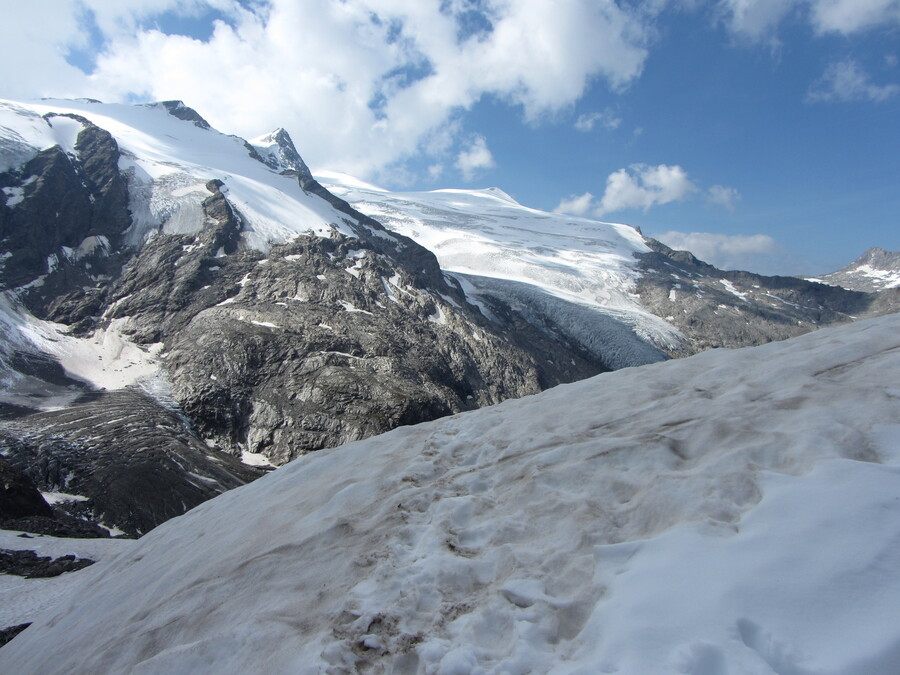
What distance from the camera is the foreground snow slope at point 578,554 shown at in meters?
2.96

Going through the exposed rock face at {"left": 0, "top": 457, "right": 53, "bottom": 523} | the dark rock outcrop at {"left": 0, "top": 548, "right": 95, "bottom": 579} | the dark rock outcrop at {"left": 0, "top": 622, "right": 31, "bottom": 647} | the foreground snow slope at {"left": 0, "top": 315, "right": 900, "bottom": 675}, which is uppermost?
the foreground snow slope at {"left": 0, "top": 315, "right": 900, "bottom": 675}

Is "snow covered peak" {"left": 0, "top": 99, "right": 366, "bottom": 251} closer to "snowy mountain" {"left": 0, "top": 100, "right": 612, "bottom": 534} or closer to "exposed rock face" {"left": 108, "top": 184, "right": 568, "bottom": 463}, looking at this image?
"snowy mountain" {"left": 0, "top": 100, "right": 612, "bottom": 534}

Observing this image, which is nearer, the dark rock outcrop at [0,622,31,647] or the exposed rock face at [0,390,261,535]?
the dark rock outcrop at [0,622,31,647]

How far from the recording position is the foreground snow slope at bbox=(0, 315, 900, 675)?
2965mm

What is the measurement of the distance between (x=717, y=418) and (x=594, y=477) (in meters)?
1.58

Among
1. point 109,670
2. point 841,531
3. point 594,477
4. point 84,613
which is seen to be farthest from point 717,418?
point 84,613

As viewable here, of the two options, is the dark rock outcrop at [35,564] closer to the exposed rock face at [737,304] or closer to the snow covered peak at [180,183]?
the snow covered peak at [180,183]

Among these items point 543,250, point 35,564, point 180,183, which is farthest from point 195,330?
point 543,250

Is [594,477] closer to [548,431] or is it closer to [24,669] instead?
[548,431]

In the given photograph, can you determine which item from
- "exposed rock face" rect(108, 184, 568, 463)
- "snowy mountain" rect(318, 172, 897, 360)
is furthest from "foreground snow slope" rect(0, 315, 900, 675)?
"snowy mountain" rect(318, 172, 897, 360)

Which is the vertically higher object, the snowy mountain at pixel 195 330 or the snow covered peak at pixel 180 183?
the snow covered peak at pixel 180 183

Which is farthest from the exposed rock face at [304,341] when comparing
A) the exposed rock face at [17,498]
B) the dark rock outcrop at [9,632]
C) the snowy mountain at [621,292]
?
the dark rock outcrop at [9,632]

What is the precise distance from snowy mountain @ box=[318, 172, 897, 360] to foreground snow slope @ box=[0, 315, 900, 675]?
90.9m

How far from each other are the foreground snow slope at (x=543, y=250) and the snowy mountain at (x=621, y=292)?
1.11 feet
